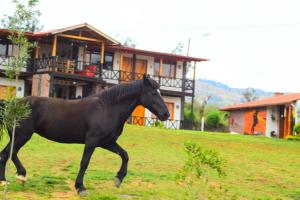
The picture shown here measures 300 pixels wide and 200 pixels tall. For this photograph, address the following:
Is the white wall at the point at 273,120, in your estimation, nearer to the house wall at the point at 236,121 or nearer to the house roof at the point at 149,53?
the house wall at the point at 236,121

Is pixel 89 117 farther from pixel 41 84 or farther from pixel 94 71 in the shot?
pixel 94 71

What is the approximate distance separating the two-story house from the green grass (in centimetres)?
1764

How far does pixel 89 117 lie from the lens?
33.0ft

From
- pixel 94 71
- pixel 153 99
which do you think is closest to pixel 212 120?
pixel 94 71

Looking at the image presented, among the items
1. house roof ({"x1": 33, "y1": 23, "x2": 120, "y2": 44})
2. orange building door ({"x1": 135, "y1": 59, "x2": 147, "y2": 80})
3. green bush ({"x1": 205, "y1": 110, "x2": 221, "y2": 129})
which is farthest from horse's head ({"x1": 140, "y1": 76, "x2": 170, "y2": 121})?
green bush ({"x1": 205, "y1": 110, "x2": 221, "y2": 129})

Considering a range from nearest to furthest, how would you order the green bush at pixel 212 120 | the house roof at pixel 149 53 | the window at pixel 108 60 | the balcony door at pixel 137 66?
1. the house roof at pixel 149 53
2. the window at pixel 108 60
3. the balcony door at pixel 137 66
4. the green bush at pixel 212 120

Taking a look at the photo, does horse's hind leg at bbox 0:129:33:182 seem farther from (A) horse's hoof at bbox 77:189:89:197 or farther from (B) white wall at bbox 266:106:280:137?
(B) white wall at bbox 266:106:280:137

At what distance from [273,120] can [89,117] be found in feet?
124

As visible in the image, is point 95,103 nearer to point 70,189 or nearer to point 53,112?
point 53,112

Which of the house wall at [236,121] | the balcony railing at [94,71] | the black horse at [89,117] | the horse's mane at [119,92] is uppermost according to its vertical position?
the balcony railing at [94,71]

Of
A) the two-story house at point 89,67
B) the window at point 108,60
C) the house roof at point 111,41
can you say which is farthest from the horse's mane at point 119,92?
the window at point 108,60

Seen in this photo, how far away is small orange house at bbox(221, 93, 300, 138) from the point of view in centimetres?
4244

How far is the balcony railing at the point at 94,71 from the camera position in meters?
38.1

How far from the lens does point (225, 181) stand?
508 inches
